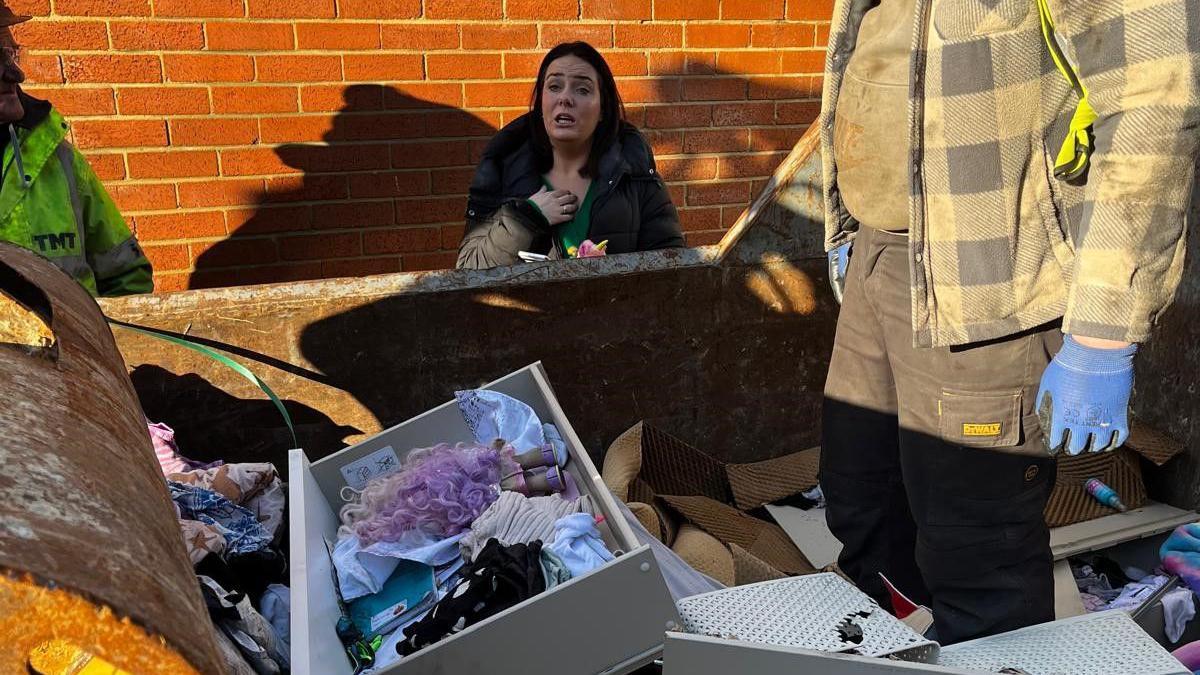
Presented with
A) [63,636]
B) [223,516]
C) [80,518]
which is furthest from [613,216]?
[63,636]

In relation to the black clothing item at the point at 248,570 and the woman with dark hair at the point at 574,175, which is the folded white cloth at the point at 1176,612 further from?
the black clothing item at the point at 248,570

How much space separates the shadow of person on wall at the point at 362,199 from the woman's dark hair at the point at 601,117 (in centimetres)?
65

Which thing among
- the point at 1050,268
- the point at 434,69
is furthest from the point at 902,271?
the point at 434,69

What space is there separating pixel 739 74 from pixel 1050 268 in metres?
3.17

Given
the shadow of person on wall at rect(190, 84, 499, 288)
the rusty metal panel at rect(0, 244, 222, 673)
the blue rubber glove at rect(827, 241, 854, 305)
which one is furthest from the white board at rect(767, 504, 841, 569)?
the rusty metal panel at rect(0, 244, 222, 673)

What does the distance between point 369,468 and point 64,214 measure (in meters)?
1.58

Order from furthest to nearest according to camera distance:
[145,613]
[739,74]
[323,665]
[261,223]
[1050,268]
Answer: [739,74]
[261,223]
[1050,268]
[323,665]
[145,613]

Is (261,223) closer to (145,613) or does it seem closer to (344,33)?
(344,33)

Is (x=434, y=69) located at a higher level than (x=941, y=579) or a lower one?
higher

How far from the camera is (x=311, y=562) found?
2.00 meters

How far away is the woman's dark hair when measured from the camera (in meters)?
3.88

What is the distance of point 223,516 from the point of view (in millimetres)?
2484

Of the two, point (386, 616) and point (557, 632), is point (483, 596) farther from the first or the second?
point (386, 616)

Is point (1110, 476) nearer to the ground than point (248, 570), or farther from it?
nearer to the ground
